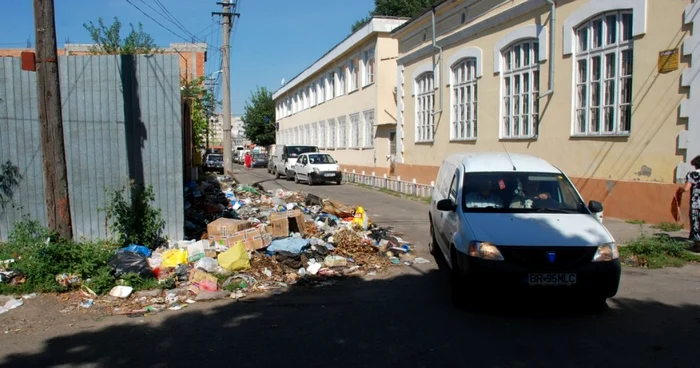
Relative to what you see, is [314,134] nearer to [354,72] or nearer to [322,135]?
[322,135]

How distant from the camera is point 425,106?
2334 centimetres

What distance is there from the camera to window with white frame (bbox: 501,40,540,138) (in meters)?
16.0

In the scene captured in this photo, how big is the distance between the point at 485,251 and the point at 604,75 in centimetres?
956

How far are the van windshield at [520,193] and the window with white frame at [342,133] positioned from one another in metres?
28.6

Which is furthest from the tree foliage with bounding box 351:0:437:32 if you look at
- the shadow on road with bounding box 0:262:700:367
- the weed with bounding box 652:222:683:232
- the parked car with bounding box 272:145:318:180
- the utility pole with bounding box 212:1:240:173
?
the shadow on road with bounding box 0:262:700:367

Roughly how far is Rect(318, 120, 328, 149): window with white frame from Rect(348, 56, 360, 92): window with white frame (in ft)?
25.6

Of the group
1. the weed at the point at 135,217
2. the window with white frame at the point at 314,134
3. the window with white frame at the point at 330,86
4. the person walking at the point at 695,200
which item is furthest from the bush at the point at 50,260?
the window with white frame at the point at 314,134

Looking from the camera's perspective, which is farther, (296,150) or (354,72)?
(354,72)

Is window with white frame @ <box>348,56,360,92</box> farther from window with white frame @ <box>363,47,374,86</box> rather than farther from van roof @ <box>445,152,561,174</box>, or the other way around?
van roof @ <box>445,152,561,174</box>

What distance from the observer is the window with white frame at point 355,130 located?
33066 millimetres

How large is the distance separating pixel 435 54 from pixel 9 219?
55.6 ft

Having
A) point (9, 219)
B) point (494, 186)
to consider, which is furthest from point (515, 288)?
point (9, 219)

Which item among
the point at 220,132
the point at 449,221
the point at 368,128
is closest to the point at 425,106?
the point at 368,128

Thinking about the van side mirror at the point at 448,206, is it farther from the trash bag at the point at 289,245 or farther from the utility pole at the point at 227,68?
the utility pole at the point at 227,68
